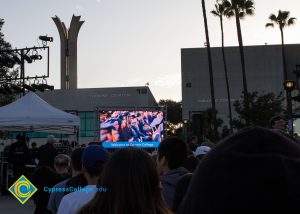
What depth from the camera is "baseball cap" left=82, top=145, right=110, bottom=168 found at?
13.6 ft

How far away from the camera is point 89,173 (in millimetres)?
4129

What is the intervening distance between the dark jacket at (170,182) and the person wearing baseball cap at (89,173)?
802mm

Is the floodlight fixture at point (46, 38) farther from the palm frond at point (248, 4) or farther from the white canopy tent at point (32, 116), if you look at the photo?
the palm frond at point (248, 4)

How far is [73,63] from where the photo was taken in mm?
73000

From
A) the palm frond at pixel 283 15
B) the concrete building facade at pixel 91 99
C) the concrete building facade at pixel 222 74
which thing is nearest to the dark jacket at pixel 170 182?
the palm frond at pixel 283 15

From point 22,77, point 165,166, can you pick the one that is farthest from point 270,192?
point 22,77

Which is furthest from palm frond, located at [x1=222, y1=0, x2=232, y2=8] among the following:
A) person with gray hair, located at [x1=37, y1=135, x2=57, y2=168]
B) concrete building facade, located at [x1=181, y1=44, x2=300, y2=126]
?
person with gray hair, located at [x1=37, y1=135, x2=57, y2=168]

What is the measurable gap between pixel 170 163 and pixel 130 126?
16886 millimetres

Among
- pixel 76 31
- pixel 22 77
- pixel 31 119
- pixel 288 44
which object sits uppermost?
pixel 76 31

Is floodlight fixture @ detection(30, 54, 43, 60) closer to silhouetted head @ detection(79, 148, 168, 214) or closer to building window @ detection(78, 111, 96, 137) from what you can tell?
silhouetted head @ detection(79, 148, 168, 214)

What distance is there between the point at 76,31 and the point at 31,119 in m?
60.2

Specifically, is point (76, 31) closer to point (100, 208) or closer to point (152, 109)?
point (152, 109)

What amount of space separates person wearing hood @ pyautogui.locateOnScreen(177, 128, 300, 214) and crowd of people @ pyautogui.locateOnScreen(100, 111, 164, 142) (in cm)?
2020

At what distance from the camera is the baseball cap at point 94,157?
13.6 ft
